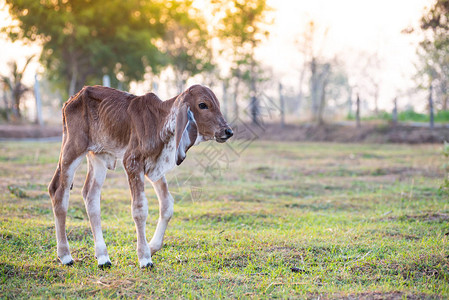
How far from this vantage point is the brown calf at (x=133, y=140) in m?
4.38

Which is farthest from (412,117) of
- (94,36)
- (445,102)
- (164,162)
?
(164,162)

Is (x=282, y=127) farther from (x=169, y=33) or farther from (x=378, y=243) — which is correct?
(x=378, y=243)

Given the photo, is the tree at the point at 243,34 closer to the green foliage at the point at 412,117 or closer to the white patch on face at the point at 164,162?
the green foliage at the point at 412,117

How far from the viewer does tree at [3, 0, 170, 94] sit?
24281mm

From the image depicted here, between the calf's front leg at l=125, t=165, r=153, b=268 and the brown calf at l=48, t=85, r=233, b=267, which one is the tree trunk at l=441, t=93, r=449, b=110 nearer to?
the brown calf at l=48, t=85, r=233, b=267

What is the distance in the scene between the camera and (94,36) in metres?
26.3

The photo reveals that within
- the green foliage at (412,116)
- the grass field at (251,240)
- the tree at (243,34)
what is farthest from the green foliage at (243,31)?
the grass field at (251,240)

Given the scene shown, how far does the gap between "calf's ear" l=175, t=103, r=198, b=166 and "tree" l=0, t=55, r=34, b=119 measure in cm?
1978

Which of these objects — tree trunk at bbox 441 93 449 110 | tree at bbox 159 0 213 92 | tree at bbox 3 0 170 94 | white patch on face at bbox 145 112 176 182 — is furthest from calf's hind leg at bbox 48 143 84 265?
tree at bbox 159 0 213 92

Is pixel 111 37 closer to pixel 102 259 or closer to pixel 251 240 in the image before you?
pixel 251 240

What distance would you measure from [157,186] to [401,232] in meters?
3.15

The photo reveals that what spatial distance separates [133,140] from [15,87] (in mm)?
20270

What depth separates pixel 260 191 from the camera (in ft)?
29.3

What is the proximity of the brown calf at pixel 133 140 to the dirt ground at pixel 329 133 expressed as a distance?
11.7 m
